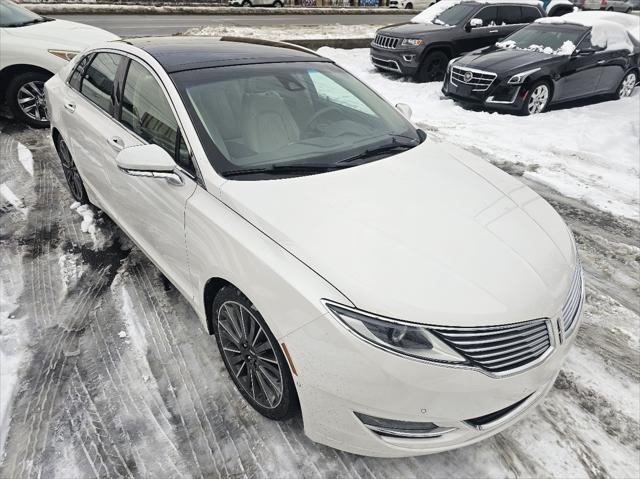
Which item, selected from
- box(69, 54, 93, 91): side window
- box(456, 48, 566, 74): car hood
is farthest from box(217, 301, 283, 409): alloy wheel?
box(456, 48, 566, 74): car hood

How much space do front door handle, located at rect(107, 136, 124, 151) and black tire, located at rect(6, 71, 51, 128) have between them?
13.6ft

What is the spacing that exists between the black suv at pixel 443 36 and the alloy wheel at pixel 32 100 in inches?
269

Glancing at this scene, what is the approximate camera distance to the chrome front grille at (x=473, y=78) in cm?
750

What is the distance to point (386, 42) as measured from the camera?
10062 millimetres

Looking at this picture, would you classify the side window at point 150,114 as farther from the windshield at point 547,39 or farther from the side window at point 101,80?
the windshield at point 547,39

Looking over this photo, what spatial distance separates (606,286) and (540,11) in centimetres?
1053

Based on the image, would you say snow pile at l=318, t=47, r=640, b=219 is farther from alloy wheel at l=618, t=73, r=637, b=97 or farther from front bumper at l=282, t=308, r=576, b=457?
front bumper at l=282, t=308, r=576, b=457

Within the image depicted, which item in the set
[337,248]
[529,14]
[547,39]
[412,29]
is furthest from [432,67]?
[337,248]

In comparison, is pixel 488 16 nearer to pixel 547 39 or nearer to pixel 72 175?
pixel 547 39

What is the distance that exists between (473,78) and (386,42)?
3135 millimetres

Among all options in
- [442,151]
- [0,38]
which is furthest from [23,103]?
[442,151]

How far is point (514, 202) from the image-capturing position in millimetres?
2535

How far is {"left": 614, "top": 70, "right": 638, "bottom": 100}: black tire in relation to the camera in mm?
8414

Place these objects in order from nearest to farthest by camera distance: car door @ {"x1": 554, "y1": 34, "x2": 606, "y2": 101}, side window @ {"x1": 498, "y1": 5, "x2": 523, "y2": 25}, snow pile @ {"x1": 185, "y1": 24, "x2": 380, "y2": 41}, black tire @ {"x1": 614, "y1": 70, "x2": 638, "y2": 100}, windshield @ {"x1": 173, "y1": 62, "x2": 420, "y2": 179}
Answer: windshield @ {"x1": 173, "y1": 62, "x2": 420, "y2": 179}, car door @ {"x1": 554, "y1": 34, "x2": 606, "y2": 101}, black tire @ {"x1": 614, "y1": 70, "x2": 638, "y2": 100}, side window @ {"x1": 498, "y1": 5, "x2": 523, "y2": 25}, snow pile @ {"x1": 185, "y1": 24, "x2": 380, "y2": 41}
